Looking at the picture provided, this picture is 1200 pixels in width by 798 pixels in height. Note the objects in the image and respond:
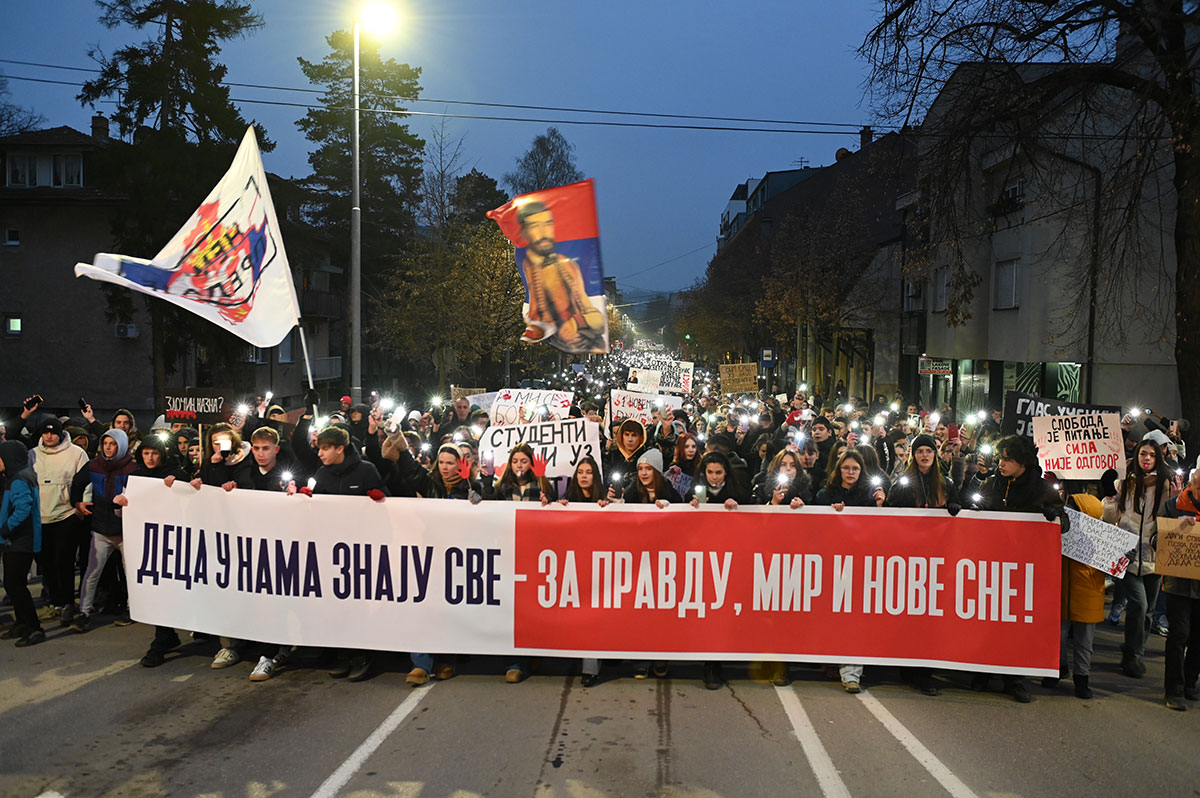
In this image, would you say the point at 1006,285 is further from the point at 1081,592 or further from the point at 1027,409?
the point at 1081,592

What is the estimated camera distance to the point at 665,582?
22.0ft

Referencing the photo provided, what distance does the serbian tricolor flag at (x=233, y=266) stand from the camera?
817cm

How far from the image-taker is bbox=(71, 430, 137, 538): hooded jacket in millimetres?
7910

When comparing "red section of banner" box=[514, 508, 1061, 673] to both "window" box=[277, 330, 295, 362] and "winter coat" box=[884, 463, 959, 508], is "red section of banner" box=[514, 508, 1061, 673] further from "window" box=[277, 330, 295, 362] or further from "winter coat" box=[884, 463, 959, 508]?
"window" box=[277, 330, 295, 362]

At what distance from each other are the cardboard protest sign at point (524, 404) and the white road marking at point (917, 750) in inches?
276

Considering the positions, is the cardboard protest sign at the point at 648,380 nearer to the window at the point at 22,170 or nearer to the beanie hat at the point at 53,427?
the beanie hat at the point at 53,427

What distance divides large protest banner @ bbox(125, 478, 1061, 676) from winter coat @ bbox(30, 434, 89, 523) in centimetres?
253

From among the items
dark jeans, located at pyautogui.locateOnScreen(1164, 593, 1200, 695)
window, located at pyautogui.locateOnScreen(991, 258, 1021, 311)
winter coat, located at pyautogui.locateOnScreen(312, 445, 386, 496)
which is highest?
window, located at pyautogui.locateOnScreen(991, 258, 1021, 311)

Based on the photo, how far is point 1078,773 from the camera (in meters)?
5.25

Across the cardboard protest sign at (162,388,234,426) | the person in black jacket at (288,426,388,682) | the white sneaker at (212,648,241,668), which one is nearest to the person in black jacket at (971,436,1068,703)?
the person in black jacket at (288,426,388,682)

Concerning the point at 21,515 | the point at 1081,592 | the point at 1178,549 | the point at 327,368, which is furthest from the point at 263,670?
the point at 327,368

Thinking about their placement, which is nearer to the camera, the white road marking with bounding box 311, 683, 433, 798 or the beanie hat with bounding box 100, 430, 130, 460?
the white road marking with bounding box 311, 683, 433, 798

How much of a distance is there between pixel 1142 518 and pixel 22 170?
3555 cm

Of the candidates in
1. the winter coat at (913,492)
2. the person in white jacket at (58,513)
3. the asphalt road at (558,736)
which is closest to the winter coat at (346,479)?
the asphalt road at (558,736)
